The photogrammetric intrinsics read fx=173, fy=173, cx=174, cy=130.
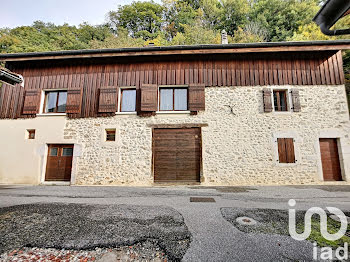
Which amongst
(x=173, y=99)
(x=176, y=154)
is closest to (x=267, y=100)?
(x=173, y=99)

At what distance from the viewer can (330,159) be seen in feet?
26.3

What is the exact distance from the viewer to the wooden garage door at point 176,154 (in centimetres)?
807

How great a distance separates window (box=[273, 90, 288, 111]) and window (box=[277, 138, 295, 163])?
1640 millimetres

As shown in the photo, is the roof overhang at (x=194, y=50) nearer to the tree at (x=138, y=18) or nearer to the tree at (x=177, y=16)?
the tree at (x=177, y=16)

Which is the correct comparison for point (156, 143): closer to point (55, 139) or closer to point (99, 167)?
point (99, 167)

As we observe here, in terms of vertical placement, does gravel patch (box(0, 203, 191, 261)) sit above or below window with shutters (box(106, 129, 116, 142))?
below

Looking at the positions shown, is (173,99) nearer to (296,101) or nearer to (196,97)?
(196,97)

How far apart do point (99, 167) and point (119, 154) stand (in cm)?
111

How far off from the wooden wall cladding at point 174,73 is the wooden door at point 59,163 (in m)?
1.86

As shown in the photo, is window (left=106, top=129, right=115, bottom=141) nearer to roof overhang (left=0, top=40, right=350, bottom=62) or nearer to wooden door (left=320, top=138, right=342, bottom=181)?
roof overhang (left=0, top=40, right=350, bottom=62)

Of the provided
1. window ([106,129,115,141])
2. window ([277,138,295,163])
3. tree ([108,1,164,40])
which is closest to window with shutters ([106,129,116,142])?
window ([106,129,115,141])

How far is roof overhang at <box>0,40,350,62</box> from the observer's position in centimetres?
813

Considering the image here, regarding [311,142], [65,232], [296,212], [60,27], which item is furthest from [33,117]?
[60,27]

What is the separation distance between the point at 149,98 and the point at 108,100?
209 centimetres
